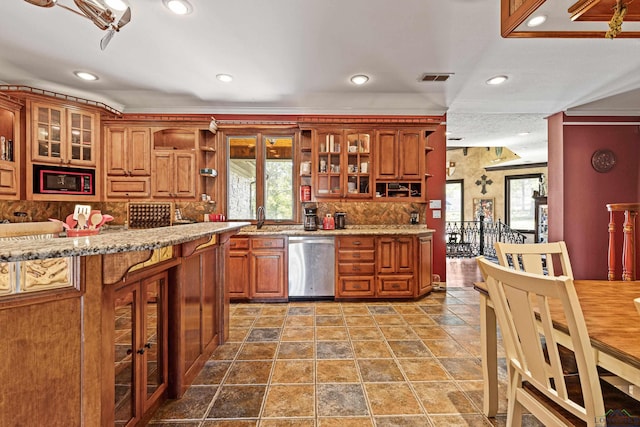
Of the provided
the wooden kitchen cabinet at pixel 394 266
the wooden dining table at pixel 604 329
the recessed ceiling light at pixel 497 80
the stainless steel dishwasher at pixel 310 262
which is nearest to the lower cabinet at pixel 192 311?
the stainless steel dishwasher at pixel 310 262

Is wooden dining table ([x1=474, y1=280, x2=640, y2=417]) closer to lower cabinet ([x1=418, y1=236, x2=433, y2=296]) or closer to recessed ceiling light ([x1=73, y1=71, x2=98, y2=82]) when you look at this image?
lower cabinet ([x1=418, y1=236, x2=433, y2=296])

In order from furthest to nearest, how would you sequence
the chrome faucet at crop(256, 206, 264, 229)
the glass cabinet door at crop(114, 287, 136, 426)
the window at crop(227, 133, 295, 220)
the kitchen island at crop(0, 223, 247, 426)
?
the window at crop(227, 133, 295, 220) < the chrome faucet at crop(256, 206, 264, 229) < the glass cabinet door at crop(114, 287, 136, 426) < the kitchen island at crop(0, 223, 247, 426)

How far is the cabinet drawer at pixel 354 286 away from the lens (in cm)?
396

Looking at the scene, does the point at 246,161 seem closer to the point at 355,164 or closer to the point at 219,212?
the point at 219,212

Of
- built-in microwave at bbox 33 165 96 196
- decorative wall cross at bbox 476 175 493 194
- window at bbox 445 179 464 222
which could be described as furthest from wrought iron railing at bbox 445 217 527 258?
built-in microwave at bbox 33 165 96 196

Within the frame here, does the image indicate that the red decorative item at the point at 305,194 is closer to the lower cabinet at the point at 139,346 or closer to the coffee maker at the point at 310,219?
the coffee maker at the point at 310,219

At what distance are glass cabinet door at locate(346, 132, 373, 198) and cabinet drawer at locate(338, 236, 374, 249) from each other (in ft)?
2.25

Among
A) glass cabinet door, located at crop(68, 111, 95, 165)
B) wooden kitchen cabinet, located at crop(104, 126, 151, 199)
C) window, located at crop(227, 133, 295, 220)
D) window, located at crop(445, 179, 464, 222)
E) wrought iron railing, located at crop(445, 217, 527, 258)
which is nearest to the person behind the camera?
glass cabinet door, located at crop(68, 111, 95, 165)

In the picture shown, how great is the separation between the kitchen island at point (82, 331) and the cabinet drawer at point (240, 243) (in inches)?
85.9

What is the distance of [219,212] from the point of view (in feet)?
14.8

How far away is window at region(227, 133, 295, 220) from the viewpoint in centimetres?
455

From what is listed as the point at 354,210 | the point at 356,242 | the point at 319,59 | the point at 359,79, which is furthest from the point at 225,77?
the point at 356,242

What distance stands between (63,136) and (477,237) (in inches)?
461

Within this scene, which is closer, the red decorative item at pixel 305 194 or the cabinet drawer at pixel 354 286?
the cabinet drawer at pixel 354 286
